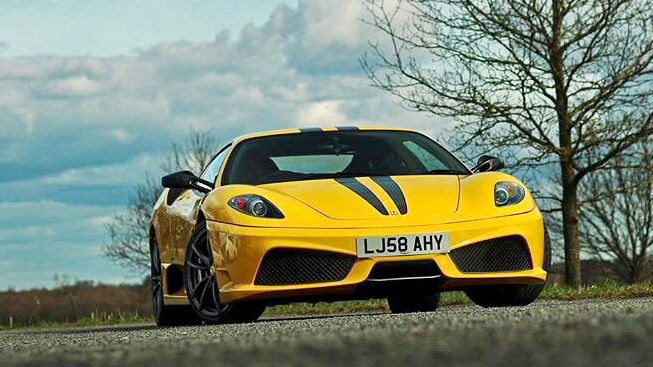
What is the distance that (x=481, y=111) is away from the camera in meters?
19.6

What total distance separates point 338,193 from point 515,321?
2.98m

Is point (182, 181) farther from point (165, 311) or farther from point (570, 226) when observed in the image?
point (570, 226)

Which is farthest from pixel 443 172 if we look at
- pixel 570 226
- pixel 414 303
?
pixel 570 226

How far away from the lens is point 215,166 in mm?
9164

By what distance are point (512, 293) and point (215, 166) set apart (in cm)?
264

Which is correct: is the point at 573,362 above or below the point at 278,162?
below

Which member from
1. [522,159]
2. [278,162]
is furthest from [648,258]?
[278,162]

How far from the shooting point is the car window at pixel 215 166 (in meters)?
8.93

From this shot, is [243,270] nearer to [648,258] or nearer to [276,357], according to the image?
[276,357]

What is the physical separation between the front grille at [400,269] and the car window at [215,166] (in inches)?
80.4

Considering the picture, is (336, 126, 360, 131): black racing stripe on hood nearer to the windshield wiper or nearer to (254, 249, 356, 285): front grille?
the windshield wiper

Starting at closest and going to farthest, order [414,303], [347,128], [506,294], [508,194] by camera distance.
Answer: [508,194], [506,294], [347,128], [414,303]

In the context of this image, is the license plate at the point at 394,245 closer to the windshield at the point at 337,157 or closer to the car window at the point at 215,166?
the windshield at the point at 337,157

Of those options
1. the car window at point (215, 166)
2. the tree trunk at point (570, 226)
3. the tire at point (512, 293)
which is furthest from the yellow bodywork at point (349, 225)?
the tree trunk at point (570, 226)
